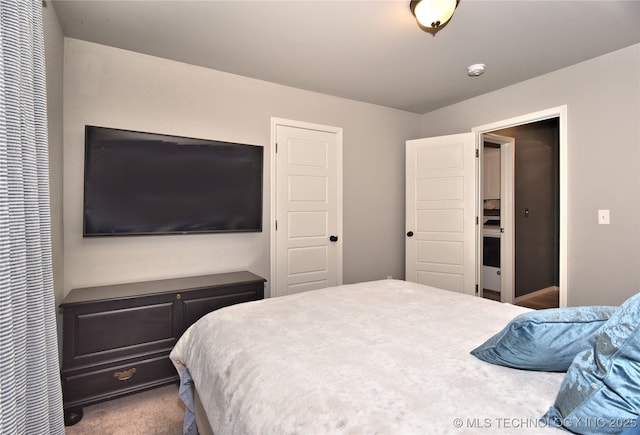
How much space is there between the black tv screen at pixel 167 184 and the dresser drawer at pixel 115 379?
96 centimetres

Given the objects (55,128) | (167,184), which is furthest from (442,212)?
(55,128)

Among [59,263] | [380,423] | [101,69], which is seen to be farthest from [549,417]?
[101,69]

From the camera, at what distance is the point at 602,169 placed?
2703 millimetres

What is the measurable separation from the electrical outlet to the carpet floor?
3.51m

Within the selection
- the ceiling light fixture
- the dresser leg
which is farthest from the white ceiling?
the dresser leg

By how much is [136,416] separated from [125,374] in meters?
0.28

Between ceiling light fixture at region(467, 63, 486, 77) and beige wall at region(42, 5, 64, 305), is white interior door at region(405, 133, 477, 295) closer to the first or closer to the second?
ceiling light fixture at region(467, 63, 486, 77)

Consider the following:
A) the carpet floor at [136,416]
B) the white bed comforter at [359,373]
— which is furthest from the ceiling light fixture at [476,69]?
the carpet floor at [136,416]

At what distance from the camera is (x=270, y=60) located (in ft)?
9.14

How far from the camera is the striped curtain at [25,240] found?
30.7 inches

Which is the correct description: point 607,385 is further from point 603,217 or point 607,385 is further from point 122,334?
point 603,217

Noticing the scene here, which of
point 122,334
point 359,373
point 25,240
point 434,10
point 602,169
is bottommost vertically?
point 122,334

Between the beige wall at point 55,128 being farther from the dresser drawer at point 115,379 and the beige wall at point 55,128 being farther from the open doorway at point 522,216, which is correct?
the open doorway at point 522,216

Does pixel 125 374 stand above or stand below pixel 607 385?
A: below
